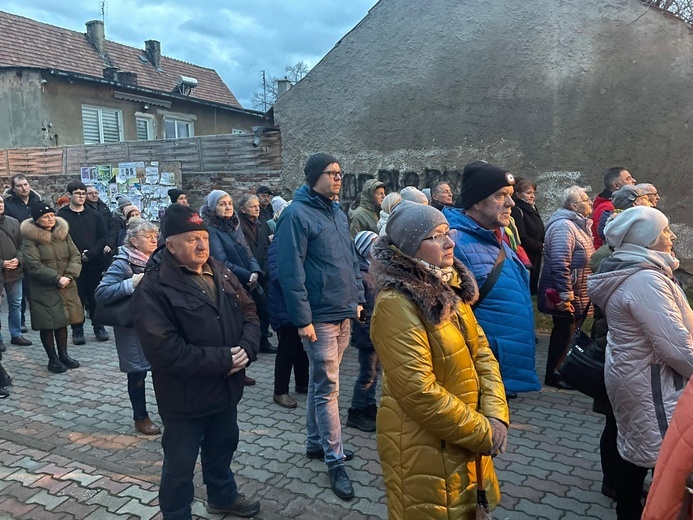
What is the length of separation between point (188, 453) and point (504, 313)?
6.17ft

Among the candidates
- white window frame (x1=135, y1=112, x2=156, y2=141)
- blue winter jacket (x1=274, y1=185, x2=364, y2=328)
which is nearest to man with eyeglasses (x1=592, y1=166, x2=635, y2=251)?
blue winter jacket (x1=274, y1=185, x2=364, y2=328)

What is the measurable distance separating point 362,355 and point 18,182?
653cm

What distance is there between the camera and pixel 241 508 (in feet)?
10.9

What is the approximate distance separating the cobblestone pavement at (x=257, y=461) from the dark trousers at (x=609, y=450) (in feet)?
0.46

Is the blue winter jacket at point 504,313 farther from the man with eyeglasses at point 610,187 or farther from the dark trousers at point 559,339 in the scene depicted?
the man with eyeglasses at point 610,187

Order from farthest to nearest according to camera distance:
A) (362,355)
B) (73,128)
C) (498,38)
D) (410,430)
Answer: (73,128) → (498,38) → (362,355) → (410,430)

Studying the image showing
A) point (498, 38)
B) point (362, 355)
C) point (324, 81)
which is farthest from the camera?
point (324, 81)

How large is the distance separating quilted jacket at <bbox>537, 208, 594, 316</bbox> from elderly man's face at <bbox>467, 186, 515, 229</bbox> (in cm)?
223

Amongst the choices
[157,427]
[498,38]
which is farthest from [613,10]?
[157,427]

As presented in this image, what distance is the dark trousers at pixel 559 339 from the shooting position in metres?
5.27

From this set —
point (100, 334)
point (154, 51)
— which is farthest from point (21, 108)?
point (100, 334)

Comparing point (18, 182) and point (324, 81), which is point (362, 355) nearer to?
point (18, 182)

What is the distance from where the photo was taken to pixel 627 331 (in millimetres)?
2754

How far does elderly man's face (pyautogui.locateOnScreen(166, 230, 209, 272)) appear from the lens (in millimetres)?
2967
